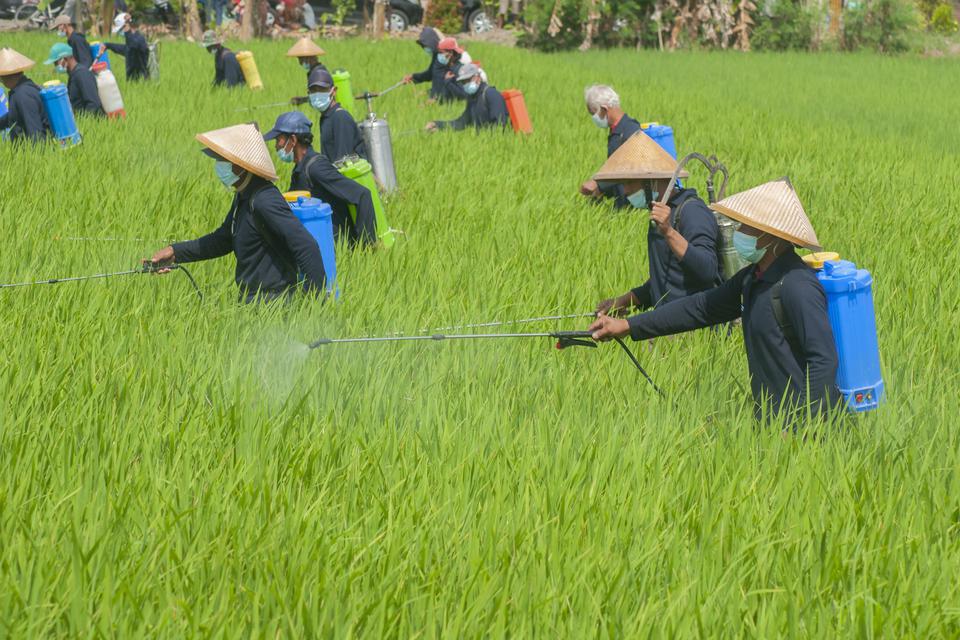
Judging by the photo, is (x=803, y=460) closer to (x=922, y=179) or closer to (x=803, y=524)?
(x=803, y=524)

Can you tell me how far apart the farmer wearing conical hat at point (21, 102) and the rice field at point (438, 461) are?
1.89m

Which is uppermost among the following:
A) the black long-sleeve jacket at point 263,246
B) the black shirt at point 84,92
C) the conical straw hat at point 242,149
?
the conical straw hat at point 242,149

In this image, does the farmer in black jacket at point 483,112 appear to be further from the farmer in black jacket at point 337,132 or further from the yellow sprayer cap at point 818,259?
the yellow sprayer cap at point 818,259

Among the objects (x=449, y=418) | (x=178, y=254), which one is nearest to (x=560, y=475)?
(x=449, y=418)

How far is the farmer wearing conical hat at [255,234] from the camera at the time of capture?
16.6 feet

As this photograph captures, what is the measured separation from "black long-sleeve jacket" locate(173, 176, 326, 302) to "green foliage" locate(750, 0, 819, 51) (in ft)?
79.0

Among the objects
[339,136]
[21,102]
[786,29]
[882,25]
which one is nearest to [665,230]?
[339,136]

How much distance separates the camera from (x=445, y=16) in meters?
29.6

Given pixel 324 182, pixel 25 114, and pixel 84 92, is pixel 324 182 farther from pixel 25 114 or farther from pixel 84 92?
pixel 84 92

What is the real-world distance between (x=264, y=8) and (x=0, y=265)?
870 inches

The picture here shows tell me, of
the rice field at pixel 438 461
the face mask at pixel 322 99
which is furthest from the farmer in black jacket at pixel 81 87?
the rice field at pixel 438 461

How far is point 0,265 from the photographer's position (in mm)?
6086

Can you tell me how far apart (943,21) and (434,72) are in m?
19.9

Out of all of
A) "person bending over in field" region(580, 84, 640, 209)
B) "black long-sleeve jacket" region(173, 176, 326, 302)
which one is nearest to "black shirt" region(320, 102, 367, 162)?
"person bending over in field" region(580, 84, 640, 209)
